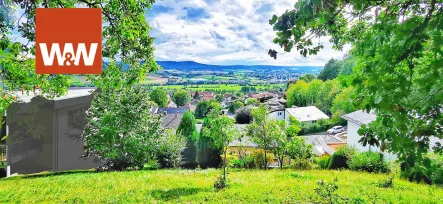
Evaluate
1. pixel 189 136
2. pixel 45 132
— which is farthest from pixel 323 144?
pixel 45 132

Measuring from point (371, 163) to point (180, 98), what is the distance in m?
56.4

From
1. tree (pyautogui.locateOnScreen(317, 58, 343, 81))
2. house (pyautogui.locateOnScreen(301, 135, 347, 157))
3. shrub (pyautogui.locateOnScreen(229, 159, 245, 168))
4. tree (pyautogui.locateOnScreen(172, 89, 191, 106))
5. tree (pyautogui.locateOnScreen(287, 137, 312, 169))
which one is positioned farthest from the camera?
tree (pyautogui.locateOnScreen(172, 89, 191, 106))

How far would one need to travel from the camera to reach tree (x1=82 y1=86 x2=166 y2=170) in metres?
15.9

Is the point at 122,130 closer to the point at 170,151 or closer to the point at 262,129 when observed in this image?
the point at 170,151

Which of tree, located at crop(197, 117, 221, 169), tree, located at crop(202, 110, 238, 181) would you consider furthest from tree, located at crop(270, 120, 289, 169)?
tree, located at crop(202, 110, 238, 181)

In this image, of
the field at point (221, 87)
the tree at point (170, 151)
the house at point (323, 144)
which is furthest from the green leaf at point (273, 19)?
the field at point (221, 87)

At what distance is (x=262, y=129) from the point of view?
53.4 feet

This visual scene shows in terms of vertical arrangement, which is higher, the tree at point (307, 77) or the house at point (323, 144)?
the tree at point (307, 77)

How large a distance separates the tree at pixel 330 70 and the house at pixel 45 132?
47.8m

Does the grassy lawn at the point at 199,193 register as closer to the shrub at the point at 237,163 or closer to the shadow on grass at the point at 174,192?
the shadow on grass at the point at 174,192

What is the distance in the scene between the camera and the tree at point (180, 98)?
67875 millimetres

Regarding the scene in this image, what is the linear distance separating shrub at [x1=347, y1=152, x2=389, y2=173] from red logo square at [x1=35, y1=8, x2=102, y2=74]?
11577mm

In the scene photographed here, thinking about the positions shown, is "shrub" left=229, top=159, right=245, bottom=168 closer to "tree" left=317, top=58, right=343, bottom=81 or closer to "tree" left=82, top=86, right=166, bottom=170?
"tree" left=82, top=86, right=166, bottom=170

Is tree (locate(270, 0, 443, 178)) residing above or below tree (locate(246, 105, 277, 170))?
above
